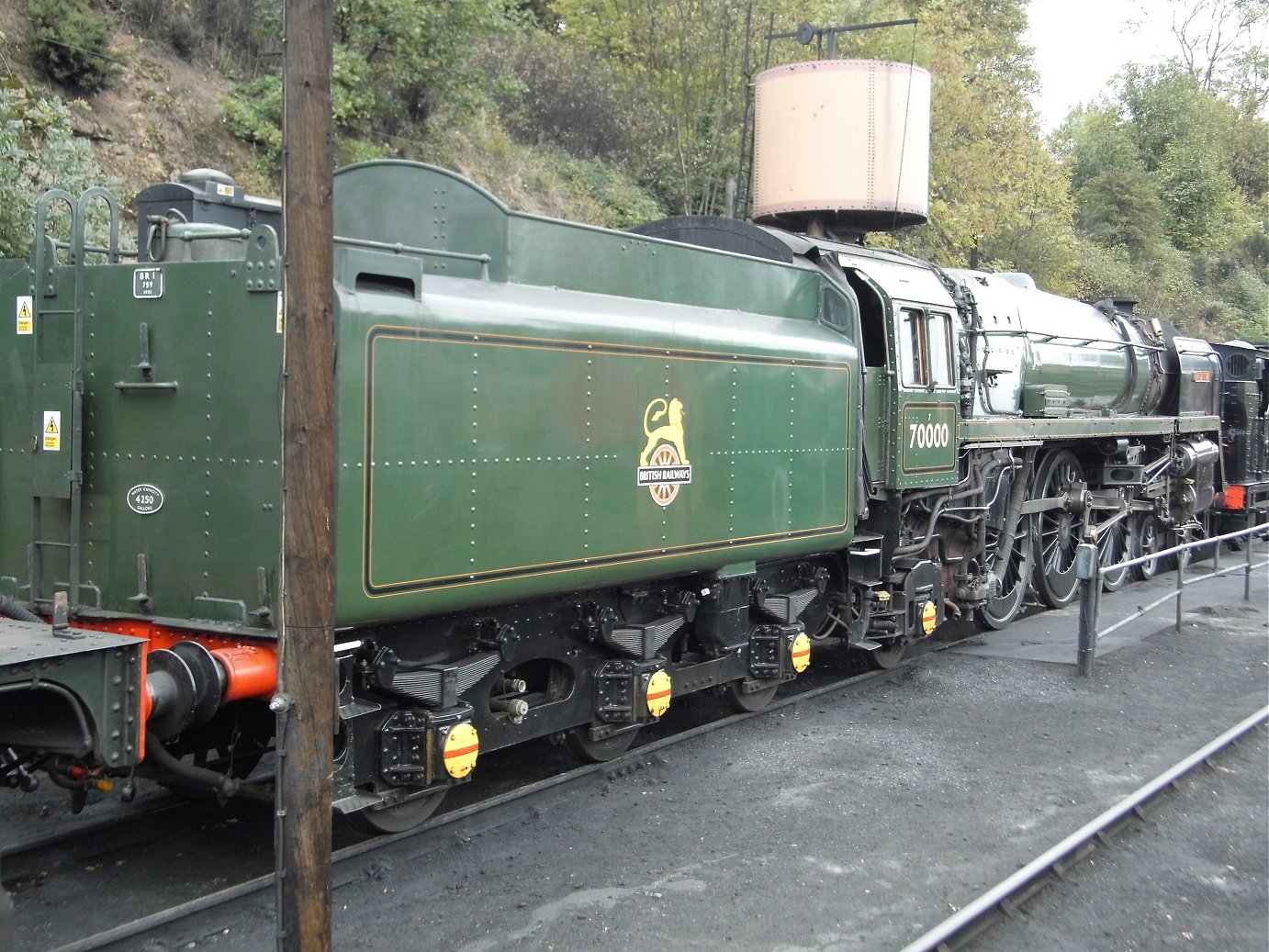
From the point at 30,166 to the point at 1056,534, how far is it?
1003 centimetres

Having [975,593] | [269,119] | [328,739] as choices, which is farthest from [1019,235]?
[328,739]

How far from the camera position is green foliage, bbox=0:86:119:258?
29.1 feet

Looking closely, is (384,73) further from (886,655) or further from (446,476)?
(446,476)

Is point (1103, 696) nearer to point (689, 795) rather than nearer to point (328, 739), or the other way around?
point (689, 795)

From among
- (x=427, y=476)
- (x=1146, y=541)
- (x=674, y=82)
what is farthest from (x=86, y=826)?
(x=674, y=82)

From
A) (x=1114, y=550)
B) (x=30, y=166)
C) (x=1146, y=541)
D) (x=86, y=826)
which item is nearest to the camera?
(x=86, y=826)

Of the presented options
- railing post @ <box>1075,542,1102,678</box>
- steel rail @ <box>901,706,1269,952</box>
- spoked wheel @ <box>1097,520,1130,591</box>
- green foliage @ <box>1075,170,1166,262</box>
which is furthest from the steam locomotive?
green foliage @ <box>1075,170,1166,262</box>

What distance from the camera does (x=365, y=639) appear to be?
16.1 ft

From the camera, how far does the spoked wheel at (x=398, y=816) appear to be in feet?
17.1

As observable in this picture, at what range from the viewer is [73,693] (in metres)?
3.80

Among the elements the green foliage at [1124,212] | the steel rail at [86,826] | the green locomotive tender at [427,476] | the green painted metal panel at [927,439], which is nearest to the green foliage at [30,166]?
the green locomotive tender at [427,476]

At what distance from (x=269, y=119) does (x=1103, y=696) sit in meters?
12.0

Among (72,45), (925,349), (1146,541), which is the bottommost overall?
(1146,541)

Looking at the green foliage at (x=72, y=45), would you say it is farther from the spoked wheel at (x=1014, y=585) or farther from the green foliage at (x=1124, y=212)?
the green foliage at (x=1124, y=212)
